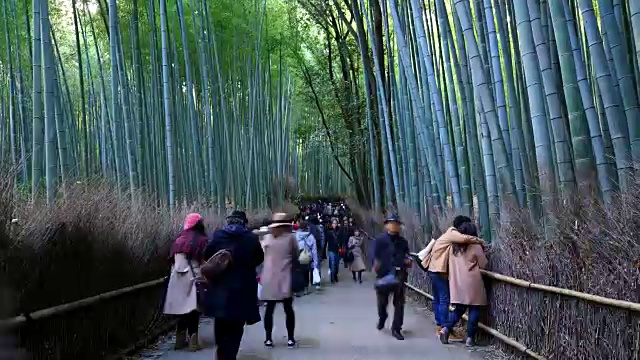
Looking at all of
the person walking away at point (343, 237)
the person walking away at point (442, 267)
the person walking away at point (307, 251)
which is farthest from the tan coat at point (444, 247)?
the person walking away at point (343, 237)

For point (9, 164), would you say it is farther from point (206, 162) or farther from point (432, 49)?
point (206, 162)

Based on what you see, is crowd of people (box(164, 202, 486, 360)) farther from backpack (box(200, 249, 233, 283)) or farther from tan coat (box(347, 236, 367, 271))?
tan coat (box(347, 236, 367, 271))

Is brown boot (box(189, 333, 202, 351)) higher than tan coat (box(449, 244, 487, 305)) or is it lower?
lower

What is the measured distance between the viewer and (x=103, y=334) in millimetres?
4332

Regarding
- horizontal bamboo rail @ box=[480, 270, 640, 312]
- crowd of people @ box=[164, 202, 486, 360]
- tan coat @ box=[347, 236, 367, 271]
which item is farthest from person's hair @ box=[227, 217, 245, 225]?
tan coat @ box=[347, 236, 367, 271]

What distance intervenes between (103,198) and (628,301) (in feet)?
11.2

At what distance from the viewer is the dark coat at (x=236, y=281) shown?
404 centimetres

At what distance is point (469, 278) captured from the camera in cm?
534

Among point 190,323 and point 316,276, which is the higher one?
point 190,323

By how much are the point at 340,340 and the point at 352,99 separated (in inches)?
489

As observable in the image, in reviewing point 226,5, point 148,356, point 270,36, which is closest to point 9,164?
point 148,356

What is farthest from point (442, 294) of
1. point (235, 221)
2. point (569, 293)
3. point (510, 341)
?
point (235, 221)

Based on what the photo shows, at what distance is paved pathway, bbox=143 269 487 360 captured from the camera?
16.8 feet

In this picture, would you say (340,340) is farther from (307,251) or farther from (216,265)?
(307,251)
